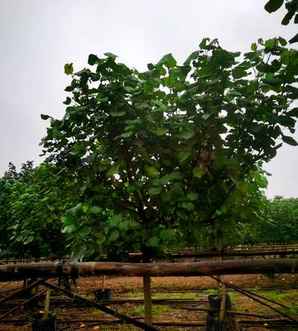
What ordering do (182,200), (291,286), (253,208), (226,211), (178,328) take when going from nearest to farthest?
(182,200)
(226,211)
(253,208)
(178,328)
(291,286)

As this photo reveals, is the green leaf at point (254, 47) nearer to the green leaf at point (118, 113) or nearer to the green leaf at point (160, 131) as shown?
the green leaf at point (160, 131)

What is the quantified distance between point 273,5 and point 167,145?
1.98 metres

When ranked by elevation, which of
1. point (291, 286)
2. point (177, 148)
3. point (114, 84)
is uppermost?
point (114, 84)

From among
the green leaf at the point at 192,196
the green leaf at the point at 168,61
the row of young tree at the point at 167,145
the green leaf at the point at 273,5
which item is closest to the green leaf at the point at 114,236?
the row of young tree at the point at 167,145

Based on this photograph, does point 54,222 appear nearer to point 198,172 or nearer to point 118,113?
point 118,113

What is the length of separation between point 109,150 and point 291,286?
1386cm

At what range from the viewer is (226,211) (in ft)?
12.4

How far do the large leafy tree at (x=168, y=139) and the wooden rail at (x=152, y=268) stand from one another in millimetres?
979

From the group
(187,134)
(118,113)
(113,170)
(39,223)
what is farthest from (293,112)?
(39,223)

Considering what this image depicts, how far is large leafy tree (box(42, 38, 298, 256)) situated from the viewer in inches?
136

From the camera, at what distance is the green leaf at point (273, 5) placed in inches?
79.4

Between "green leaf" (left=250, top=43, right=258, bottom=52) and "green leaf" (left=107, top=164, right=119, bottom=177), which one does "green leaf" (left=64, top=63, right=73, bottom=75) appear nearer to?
"green leaf" (left=107, top=164, right=119, bottom=177)

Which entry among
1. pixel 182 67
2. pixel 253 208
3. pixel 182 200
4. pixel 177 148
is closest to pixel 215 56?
pixel 182 67

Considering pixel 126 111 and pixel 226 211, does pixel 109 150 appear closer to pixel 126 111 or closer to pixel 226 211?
pixel 126 111
